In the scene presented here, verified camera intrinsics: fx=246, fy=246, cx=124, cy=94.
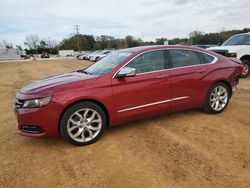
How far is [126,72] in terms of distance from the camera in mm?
4246

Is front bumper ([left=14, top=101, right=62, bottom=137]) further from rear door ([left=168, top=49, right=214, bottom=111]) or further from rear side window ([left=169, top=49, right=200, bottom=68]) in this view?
rear side window ([left=169, top=49, right=200, bottom=68])

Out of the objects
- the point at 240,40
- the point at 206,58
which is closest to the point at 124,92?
the point at 206,58

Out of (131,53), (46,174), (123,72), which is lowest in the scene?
(46,174)

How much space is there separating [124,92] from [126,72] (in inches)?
14.0

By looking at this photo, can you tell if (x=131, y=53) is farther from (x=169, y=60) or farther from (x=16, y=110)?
(x=16, y=110)

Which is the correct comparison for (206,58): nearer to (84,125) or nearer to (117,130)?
(117,130)

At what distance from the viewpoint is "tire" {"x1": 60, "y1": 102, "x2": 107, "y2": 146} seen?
156 inches

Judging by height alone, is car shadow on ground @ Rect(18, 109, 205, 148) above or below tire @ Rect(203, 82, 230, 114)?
below

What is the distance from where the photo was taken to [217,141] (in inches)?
159

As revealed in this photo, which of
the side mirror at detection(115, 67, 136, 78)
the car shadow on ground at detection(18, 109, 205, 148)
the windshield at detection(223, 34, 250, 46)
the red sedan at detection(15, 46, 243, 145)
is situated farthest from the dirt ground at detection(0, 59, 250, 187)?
the windshield at detection(223, 34, 250, 46)

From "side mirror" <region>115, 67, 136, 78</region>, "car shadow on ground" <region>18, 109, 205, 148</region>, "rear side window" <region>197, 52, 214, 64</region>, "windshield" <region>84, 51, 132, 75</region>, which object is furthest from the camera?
"rear side window" <region>197, 52, 214, 64</region>

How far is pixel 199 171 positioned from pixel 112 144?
153 cm

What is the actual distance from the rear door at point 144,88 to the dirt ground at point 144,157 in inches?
16.6

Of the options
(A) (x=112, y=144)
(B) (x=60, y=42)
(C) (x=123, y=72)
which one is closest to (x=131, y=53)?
(C) (x=123, y=72)
